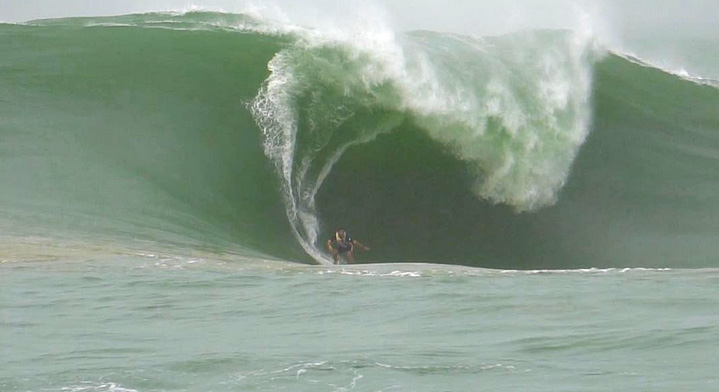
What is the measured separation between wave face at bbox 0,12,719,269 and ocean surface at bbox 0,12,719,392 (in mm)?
44

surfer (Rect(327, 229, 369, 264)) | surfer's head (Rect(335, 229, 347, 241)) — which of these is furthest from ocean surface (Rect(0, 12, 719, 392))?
surfer's head (Rect(335, 229, 347, 241))

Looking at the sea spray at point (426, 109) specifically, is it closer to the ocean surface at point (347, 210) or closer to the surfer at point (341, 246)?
the ocean surface at point (347, 210)

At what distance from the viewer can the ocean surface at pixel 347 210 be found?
887 cm

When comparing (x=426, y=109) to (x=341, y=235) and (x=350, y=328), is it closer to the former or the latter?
(x=341, y=235)

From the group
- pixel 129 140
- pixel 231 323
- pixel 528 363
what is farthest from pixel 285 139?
pixel 528 363

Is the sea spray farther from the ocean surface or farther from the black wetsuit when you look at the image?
the black wetsuit

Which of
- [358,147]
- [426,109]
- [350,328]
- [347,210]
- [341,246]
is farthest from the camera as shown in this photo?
[426,109]

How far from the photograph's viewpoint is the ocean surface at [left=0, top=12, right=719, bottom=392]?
A: 8.87 metres

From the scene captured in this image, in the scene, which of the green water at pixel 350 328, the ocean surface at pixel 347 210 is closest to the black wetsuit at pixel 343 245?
the ocean surface at pixel 347 210

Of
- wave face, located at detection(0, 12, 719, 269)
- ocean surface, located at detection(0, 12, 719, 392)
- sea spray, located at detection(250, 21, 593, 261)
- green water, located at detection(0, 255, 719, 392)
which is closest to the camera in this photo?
green water, located at detection(0, 255, 719, 392)

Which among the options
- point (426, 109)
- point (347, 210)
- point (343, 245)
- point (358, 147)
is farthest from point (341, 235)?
point (426, 109)

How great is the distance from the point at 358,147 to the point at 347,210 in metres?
1.39

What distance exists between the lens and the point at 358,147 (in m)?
20.3

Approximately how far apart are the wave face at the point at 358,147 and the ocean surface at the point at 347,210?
44 mm
